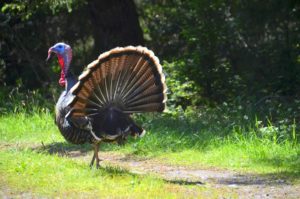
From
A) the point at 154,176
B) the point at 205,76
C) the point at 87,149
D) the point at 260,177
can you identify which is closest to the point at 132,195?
the point at 154,176

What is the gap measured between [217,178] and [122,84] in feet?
4.95

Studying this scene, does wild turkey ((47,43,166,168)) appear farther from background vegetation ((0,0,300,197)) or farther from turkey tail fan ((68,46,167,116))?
background vegetation ((0,0,300,197))

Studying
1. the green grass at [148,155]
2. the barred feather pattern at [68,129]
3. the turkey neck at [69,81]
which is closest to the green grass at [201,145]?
the green grass at [148,155]

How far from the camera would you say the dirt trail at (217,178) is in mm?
7562

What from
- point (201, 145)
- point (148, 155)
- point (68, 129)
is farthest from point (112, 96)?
point (201, 145)

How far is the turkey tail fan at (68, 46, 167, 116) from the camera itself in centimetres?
788

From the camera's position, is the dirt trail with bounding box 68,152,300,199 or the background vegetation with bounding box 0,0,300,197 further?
the background vegetation with bounding box 0,0,300,197

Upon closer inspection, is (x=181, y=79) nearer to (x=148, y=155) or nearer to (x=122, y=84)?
(x=148, y=155)

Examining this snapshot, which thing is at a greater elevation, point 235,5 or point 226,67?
point 235,5

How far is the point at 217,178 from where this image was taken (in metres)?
8.29

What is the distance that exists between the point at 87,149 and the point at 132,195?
10.2ft

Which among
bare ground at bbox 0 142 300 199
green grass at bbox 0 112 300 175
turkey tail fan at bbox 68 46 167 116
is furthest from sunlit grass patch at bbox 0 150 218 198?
green grass at bbox 0 112 300 175

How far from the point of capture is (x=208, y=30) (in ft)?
45.5

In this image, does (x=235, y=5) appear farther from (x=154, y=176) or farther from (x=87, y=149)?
(x=154, y=176)
